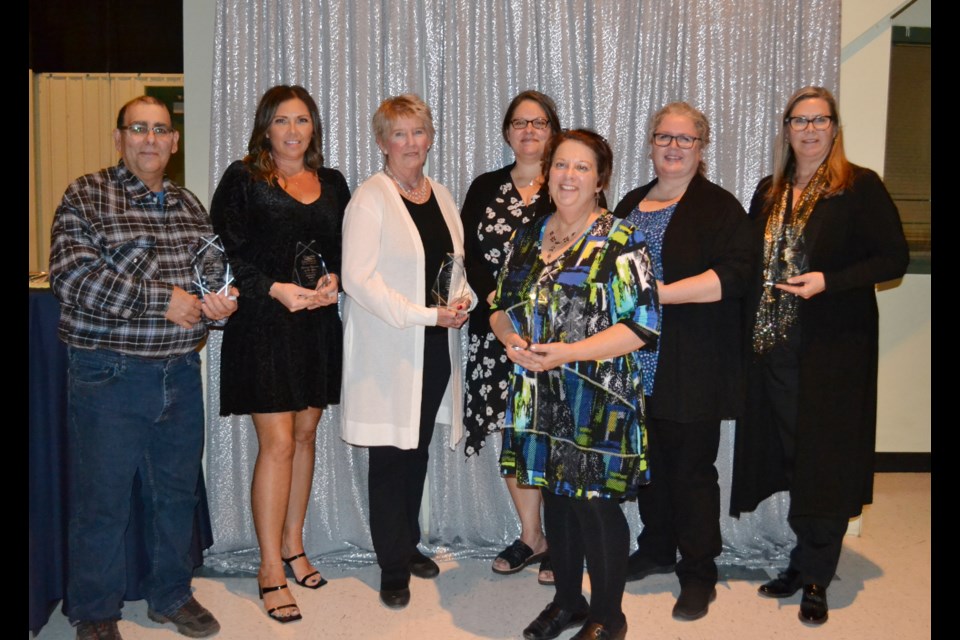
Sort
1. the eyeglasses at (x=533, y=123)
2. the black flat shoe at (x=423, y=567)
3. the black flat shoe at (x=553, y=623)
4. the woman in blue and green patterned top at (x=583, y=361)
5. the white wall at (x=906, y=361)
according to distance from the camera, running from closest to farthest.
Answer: the woman in blue and green patterned top at (x=583, y=361) < the black flat shoe at (x=553, y=623) < the eyeglasses at (x=533, y=123) < the black flat shoe at (x=423, y=567) < the white wall at (x=906, y=361)

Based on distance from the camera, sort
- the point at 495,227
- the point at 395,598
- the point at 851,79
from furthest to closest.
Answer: the point at 851,79
the point at 495,227
the point at 395,598

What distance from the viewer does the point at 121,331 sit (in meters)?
2.60

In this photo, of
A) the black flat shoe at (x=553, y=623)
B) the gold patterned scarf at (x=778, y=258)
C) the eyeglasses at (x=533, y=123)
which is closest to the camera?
the black flat shoe at (x=553, y=623)

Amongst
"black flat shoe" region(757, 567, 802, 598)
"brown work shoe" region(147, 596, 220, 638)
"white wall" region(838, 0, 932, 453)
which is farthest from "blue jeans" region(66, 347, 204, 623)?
"white wall" region(838, 0, 932, 453)

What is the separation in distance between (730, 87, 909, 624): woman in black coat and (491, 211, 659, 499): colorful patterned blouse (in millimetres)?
769

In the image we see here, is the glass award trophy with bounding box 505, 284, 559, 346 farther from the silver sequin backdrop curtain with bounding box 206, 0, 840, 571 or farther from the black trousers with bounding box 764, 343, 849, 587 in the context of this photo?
the silver sequin backdrop curtain with bounding box 206, 0, 840, 571

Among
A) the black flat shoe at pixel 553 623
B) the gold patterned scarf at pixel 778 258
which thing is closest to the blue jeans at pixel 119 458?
the black flat shoe at pixel 553 623

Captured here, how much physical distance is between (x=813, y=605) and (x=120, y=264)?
2.70 meters

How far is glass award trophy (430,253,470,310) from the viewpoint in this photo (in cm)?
290

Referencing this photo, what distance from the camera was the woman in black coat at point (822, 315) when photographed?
295 centimetres

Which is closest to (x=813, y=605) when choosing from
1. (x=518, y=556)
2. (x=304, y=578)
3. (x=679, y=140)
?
(x=518, y=556)

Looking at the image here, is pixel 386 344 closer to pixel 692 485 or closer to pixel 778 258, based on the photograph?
pixel 692 485

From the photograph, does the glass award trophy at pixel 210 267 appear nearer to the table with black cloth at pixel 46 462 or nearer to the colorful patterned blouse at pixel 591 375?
the table with black cloth at pixel 46 462

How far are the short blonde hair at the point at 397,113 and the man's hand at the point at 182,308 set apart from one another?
92cm
